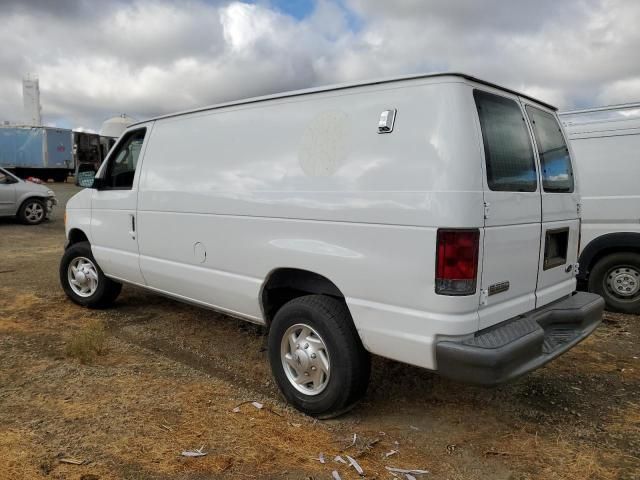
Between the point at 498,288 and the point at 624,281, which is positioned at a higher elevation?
the point at 498,288

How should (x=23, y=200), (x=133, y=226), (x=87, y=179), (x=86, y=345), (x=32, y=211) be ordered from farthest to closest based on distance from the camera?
(x=32, y=211)
(x=23, y=200)
(x=87, y=179)
(x=133, y=226)
(x=86, y=345)

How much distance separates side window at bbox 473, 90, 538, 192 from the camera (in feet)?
9.77

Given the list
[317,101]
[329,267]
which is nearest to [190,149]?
[317,101]

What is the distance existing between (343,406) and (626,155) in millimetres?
4567

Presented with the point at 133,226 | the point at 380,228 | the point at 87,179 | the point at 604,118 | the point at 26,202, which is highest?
the point at 604,118

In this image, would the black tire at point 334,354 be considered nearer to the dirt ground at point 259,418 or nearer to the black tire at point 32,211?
the dirt ground at point 259,418

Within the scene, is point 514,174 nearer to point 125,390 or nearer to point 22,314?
point 125,390

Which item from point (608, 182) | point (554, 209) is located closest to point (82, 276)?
point (554, 209)

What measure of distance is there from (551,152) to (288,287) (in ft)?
6.90

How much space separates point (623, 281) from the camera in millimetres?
5980

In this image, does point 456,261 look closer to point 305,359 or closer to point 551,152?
point 305,359

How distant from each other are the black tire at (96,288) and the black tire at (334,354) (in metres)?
2.96

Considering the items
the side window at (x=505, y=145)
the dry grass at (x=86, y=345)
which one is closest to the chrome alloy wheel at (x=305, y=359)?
the side window at (x=505, y=145)

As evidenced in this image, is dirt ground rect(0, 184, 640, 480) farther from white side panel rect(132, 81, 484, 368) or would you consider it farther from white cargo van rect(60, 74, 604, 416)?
white side panel rect(132, 81, 484, 368)
